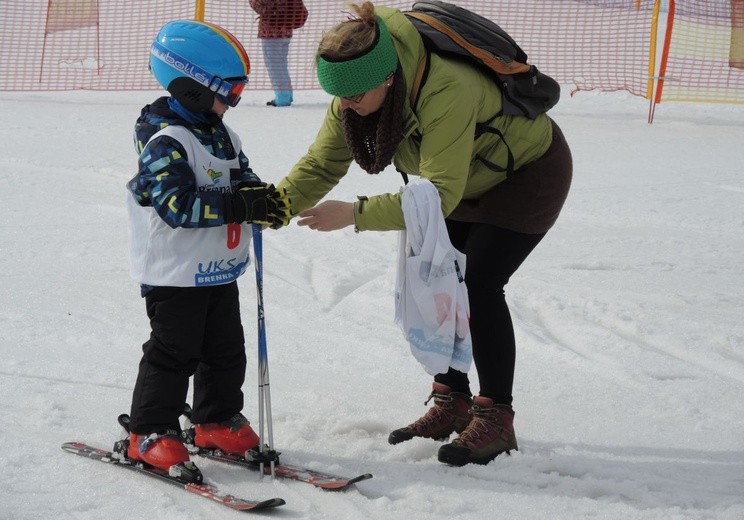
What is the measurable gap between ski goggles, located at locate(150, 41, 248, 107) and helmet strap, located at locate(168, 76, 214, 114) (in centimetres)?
1

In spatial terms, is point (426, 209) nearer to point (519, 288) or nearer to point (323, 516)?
point (323, 516)

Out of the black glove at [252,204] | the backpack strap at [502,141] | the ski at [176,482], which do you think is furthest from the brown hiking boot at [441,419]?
the black glove at [252,204]

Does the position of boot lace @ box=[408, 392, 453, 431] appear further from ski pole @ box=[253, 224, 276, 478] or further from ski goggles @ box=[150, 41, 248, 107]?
ski goggles @ box=[150, 41, 248, 107]

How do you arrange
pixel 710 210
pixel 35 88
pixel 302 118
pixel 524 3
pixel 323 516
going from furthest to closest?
pixel 524 3, pixel 35 88, pixel 302 118, pixel 710 210, pixel 323 516

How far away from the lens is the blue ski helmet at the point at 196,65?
11.1 feet

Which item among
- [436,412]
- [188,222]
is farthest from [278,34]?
[188,222]

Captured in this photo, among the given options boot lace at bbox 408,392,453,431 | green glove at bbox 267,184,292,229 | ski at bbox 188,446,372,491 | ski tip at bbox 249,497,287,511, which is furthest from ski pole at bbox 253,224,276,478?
boot lace at bbox 408,392,453,431

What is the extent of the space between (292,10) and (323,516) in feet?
30.2

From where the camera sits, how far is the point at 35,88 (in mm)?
12445

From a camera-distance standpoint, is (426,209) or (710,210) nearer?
(426,209)

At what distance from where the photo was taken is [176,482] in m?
3.46

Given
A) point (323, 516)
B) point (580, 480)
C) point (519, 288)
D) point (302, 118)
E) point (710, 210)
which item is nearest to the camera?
point (323, 516)

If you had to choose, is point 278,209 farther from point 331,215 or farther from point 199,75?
point 199,75

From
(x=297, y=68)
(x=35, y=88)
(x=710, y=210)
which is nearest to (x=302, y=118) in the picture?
(x=297, y=68)
